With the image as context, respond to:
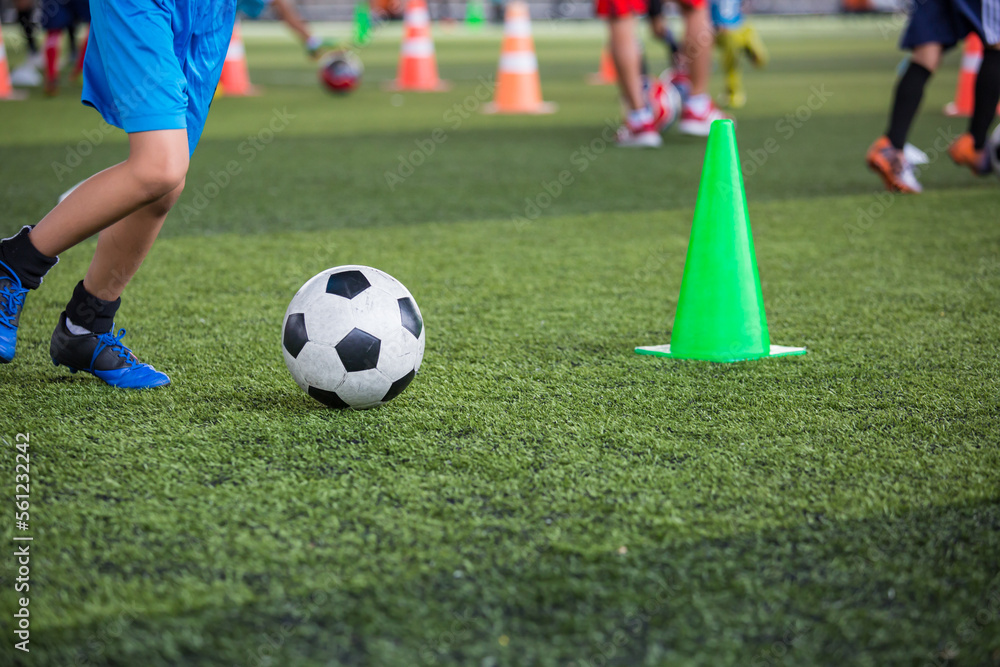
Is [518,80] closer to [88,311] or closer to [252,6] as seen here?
[252,6]

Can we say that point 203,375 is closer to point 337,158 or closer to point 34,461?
point 34,461

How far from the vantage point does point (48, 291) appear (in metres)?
3.52

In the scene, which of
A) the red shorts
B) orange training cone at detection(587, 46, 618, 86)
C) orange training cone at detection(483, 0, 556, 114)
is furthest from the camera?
orange training cone at detection(587, 46, 618, 86)

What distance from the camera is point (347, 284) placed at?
2.37 meters

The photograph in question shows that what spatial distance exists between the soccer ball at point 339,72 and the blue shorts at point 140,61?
8737 mm

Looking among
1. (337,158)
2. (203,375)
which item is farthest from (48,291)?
(337,158)

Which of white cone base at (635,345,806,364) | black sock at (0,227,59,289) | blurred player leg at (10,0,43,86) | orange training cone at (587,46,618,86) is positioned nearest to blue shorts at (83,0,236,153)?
black sock at (0,227,59,289)

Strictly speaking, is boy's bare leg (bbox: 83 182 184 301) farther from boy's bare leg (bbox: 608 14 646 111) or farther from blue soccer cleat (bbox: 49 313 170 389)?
boy's bare leg (bbox: 608 14 646 111)

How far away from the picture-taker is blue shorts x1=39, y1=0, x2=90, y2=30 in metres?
10.4

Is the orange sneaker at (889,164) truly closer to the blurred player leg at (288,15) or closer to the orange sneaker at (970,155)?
the orange sneaker at (970,155)

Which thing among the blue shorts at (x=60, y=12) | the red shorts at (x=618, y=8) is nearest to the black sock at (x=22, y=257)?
the red shorts at (x=618, y=8)

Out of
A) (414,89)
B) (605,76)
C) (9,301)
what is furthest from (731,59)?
(9,301)

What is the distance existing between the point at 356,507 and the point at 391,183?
425cm

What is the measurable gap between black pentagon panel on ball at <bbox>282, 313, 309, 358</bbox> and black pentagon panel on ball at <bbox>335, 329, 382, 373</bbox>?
98mm
